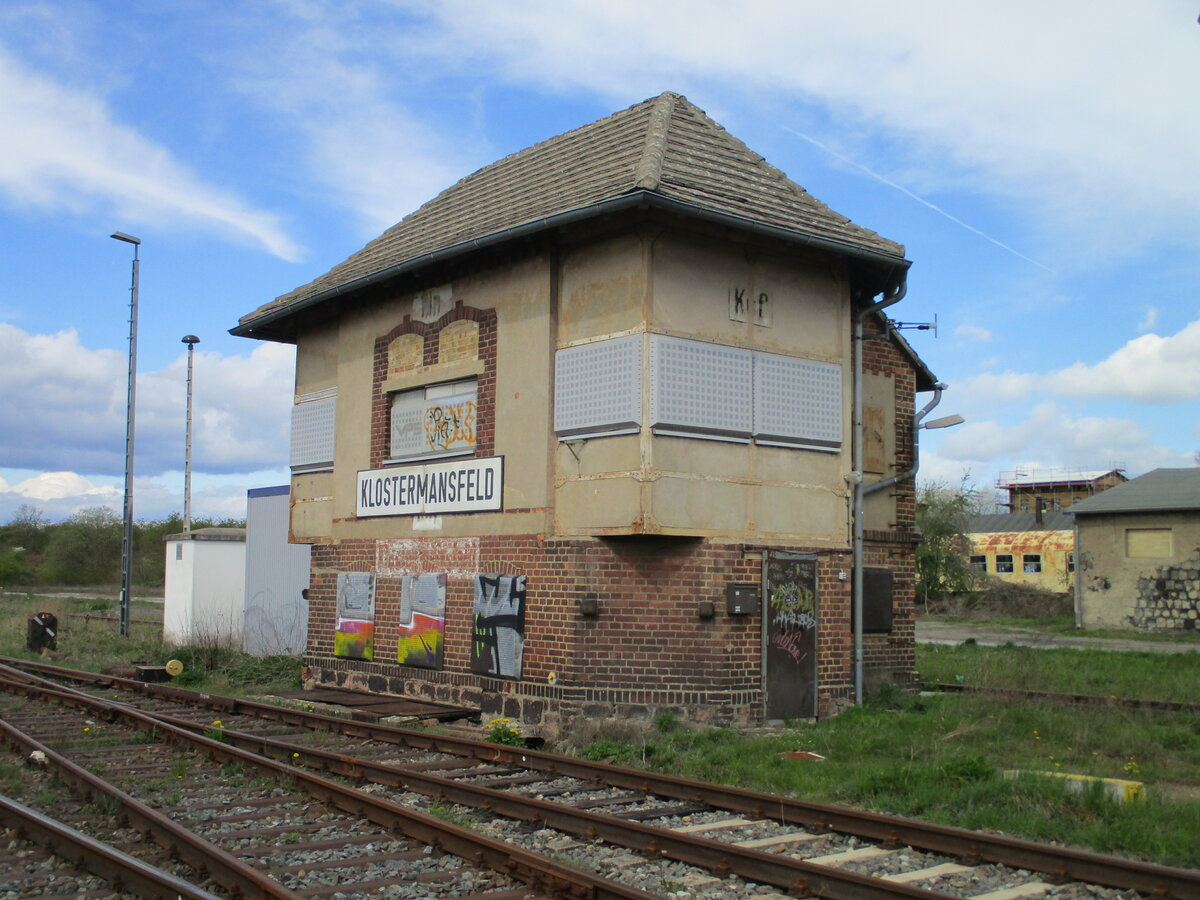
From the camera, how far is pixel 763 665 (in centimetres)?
1251

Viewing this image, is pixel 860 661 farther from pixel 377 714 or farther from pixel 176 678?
pixel 176 678

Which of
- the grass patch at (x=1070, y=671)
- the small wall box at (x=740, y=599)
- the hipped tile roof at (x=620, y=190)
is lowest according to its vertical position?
Answer: the grass patch at (x=1070, y=671)

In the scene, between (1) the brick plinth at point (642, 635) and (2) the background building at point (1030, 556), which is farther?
(2) the background building at point (1030, 556)

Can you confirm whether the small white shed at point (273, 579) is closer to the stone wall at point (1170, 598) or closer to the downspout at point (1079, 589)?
the downspout at point (1079, 589)

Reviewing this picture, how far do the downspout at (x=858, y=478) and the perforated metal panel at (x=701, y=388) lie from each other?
1.87 meters

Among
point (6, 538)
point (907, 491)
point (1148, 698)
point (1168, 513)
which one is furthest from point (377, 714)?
point (6, 538)

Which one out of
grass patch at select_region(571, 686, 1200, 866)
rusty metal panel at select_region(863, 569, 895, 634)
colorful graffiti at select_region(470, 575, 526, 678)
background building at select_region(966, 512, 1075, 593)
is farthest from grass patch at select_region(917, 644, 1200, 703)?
background building at select_region(966, 512, 1075, 593)

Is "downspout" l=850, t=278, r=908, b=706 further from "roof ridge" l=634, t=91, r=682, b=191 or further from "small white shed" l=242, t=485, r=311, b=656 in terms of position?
"small white shed" l=242, t=485, r=311, b=656

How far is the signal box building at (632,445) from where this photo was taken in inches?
480

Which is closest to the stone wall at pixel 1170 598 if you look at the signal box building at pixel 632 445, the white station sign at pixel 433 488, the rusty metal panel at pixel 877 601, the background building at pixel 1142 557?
the background building at pixel 1142 557

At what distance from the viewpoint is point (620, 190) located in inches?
464

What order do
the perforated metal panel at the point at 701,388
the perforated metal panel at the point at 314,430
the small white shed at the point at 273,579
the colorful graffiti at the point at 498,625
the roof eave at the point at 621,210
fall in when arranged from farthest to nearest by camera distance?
the small white shed at the point at 273,579
the perforated metal panel at the point at 314,430
the colorful graffiti at the point at 498,625
the perforated metal panel at the point at 701,388
the roof eave at the point at 621,210

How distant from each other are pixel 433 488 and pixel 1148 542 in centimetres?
2529

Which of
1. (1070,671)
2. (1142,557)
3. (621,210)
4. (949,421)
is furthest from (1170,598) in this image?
(621,210)
